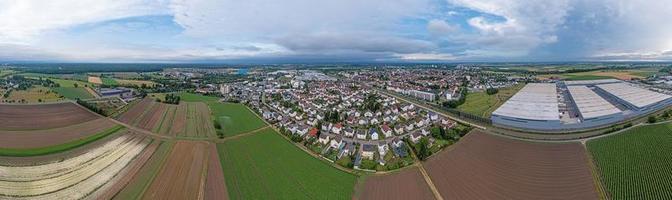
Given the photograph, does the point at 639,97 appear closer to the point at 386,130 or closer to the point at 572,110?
the point at 572,110

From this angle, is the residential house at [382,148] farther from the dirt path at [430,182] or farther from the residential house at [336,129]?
the residential house at [336,129]

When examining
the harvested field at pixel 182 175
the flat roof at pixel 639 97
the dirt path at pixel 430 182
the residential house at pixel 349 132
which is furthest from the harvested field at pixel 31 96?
the flat roof at pixel 639 97

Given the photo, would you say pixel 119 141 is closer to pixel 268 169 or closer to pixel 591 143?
pixel 268 169

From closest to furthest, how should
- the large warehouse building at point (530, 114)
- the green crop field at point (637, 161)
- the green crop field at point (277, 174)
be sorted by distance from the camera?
the green crop field at point (637, 161)
the green crop field at point (277, 174)
the large warehouse building at point (530, 114)

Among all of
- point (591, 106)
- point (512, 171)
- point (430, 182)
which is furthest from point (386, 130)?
point (591, 106)

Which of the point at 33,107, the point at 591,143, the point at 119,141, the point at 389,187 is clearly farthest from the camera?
the point at 33,107

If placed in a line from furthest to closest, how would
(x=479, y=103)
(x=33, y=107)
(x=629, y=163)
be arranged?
1. (x=479, y=103)
2. (x=33, y=107)
3. (x=629, y=163)

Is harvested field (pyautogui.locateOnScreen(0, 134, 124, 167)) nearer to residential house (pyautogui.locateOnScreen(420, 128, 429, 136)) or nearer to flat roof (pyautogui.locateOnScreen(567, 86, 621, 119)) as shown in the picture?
residential house (pyautogui.locateOnScreen(420, 128, 429, 136))

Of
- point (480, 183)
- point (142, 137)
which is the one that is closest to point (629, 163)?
point (480, 183)
